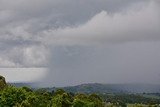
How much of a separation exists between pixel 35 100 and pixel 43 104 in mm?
9917

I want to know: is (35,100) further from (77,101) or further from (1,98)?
(77,101)

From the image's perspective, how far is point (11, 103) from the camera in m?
141

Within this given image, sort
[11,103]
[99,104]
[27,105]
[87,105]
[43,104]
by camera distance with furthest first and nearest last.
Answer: [99,104]
[87,105]
[43,104]
[11,103]
[27,105]

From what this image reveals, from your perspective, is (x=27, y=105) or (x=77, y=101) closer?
(x=27, y=105)

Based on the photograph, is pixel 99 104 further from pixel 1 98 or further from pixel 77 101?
pixel 1 98

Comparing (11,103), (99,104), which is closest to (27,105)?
(11,103)

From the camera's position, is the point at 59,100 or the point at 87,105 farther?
the point at 87,105

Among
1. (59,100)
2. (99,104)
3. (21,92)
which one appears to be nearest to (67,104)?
(59,100)

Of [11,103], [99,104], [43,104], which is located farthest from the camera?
[99,104]

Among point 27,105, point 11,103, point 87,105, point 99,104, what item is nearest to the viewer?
point 27,105

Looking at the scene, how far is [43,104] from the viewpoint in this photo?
153875 millimetres

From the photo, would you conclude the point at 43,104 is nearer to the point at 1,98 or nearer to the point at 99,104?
the point at 1,98

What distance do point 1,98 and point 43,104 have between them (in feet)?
62.2

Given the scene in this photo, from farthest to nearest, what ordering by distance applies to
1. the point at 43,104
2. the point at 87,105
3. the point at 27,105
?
the point at 87,105, the point at 43,104, the point at 27,105
